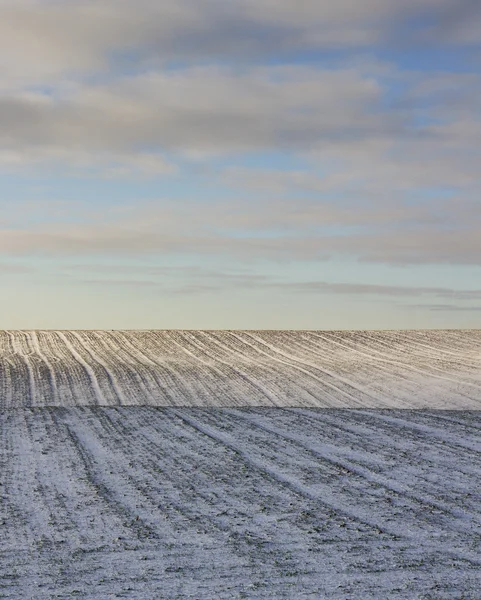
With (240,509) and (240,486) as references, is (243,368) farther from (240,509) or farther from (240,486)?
(240,509)

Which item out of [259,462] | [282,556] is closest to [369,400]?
[259,462]

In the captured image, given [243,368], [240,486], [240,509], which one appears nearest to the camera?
[240,509]

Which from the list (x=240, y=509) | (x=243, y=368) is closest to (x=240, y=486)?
(x=240, y=509)

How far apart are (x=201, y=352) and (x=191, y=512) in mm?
22545

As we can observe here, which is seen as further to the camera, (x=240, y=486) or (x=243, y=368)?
(x=243, y=368)

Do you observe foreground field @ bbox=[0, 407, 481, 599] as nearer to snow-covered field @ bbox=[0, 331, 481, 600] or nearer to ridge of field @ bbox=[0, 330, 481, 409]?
snow-covered field @ bbox=[0, 331, 481, 600]

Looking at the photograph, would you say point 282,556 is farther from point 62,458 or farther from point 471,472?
point 62,458

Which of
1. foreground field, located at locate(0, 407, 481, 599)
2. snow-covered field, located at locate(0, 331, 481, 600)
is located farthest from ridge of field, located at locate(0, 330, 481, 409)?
foreground field, located at locate(0, 407, 481, 599)

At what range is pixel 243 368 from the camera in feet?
89.2

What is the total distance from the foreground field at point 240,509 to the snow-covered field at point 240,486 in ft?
0.09

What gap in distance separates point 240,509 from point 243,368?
17.2 metres

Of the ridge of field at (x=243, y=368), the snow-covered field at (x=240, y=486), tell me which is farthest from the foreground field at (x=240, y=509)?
the ridge of field at (x=243, y=368)

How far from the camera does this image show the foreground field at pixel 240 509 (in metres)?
7.43

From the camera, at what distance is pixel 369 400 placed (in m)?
21.2
